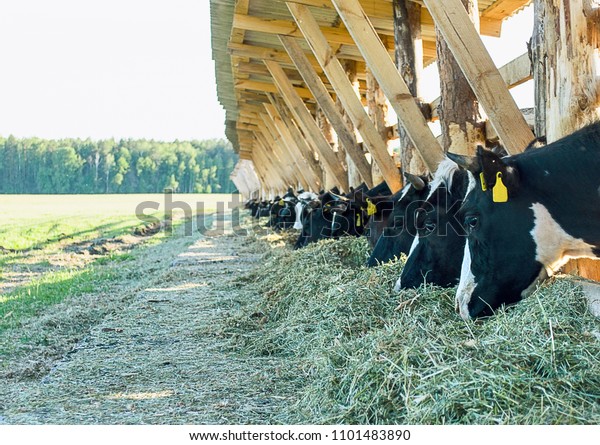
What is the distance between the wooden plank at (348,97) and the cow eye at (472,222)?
13.0 feet

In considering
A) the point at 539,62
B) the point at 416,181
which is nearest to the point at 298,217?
the point at 416,181

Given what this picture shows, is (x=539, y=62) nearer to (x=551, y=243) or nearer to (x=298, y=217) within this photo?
(x=551, y=243)

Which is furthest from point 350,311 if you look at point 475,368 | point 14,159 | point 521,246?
point 14,159

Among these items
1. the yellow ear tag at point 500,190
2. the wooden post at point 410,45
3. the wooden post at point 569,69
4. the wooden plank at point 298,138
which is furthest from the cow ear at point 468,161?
the wooden plank at point 298,138

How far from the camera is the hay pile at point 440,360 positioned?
10.1ft

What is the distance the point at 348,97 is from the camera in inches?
348

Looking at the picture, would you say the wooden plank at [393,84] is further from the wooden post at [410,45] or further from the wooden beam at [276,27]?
the wooden beam at [276,27]

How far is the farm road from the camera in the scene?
4.04 metres

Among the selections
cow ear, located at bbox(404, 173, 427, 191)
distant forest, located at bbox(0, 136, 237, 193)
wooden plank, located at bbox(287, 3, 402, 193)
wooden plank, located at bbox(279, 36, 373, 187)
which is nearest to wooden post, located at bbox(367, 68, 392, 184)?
wooden plank, located at bbox(279, 36, 373, 187)

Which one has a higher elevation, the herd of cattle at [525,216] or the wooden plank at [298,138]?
the wooden plank at [298,138]

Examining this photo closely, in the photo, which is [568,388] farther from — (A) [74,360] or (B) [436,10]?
(A) [74,360]
